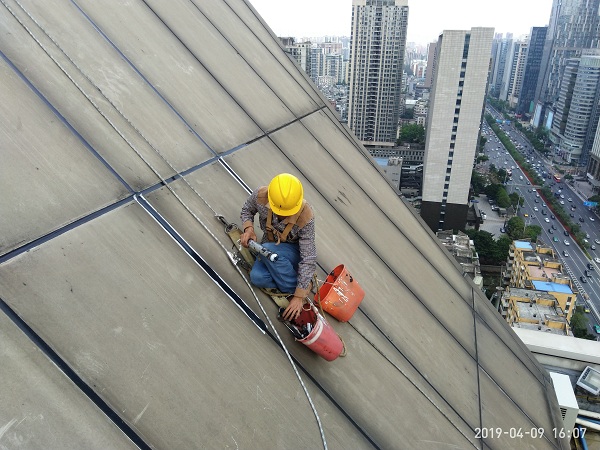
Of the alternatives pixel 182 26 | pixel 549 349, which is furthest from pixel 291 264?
pixel 549 349

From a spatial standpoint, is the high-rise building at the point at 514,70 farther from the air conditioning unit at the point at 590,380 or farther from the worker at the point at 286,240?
the worker at the point at 286,240

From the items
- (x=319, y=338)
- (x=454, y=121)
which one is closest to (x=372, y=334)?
(x=319, y=338)

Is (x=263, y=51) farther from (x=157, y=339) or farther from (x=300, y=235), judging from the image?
(x=157, y=339)

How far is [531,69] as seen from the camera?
Answer: 5261 inches

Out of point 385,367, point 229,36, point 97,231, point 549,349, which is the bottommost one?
point 549,349

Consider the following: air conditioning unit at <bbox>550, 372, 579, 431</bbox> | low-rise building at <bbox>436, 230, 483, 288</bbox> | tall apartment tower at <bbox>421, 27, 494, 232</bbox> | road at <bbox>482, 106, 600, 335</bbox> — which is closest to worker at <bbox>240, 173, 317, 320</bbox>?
air conditioning unit at <bbox>550, 372, 579, 431</bbox>

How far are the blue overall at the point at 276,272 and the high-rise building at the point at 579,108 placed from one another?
106 meters

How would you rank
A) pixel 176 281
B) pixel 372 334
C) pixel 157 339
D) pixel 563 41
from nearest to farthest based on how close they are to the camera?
pixel 157 339 < pixel 176 281 < pixel 372 334 < pixel 563 41

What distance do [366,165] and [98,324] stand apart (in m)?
6.62

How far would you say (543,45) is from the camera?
5118 inches

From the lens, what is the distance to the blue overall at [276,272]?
12.8 feet

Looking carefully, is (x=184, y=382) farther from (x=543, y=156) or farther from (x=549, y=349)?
(x=543, y=156)

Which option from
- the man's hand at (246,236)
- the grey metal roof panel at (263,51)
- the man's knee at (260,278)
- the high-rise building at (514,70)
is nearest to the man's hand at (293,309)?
the man's knee at (260,278)

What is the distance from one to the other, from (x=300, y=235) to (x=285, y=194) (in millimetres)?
509
